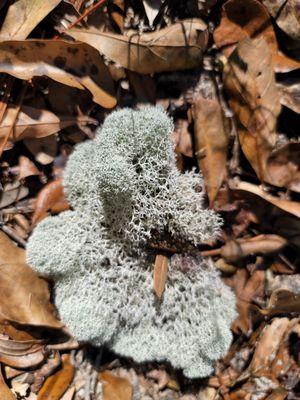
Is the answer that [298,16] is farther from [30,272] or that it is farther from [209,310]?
[30,272]

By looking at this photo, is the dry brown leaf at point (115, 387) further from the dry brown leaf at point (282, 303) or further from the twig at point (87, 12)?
the twig at point (87, 12)

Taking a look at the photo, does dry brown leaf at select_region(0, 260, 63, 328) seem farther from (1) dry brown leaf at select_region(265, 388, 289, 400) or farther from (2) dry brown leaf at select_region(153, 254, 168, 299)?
(1) dry brown leaf at select_region(265, 388, 289, 400)

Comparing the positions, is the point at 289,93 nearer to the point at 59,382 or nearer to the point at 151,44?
the point at 151,44

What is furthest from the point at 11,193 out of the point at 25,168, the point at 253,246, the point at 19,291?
the point at 253,246

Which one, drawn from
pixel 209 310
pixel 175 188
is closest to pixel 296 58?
pixel 175 188

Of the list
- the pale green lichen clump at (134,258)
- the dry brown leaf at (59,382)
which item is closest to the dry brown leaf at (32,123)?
the pale green lichen clump at (134,258)
